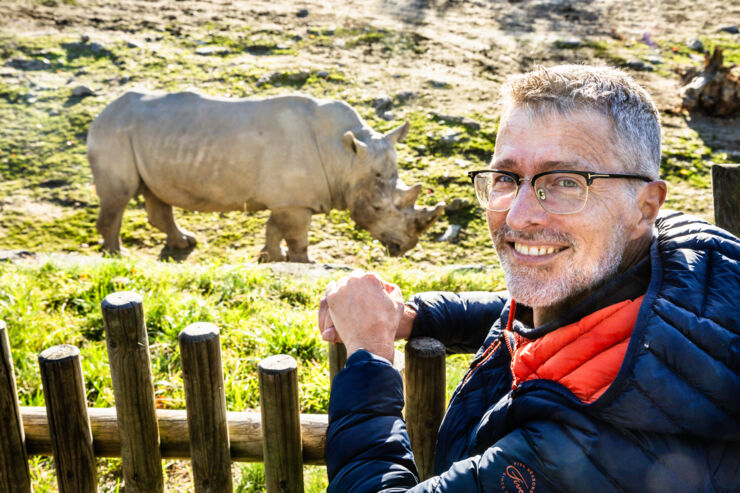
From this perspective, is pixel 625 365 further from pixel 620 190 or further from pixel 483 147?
pixel 483 147

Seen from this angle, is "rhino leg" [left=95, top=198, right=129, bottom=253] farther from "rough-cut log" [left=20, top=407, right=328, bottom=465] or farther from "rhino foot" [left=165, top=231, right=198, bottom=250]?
"rough-cut log" [left=20, top=407, right=328, bottom=465]

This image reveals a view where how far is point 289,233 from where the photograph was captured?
7.00 m

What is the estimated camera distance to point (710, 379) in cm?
124

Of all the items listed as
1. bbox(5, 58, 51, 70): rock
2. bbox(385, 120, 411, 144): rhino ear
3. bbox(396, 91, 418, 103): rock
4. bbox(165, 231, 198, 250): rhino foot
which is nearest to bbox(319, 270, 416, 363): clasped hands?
bbox(385, 120, 411, 144): rhino ear

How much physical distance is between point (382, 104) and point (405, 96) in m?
0.56

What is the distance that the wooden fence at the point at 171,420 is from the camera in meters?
2.03

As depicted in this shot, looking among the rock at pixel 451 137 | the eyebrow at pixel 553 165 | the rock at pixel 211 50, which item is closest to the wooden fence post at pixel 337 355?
the eyebrow at pixel 553 165

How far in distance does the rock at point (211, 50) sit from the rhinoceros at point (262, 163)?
6.01 m

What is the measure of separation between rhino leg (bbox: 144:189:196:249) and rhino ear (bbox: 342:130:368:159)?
222 centimetres

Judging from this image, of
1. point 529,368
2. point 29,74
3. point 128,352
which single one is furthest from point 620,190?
point 29,74

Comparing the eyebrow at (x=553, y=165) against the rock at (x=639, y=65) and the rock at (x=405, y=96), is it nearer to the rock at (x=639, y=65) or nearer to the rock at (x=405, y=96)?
the rock at (x=405, y=96)

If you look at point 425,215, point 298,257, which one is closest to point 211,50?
point 298,257

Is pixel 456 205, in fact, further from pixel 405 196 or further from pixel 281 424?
pixel 281 424

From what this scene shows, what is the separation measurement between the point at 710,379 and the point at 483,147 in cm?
842
